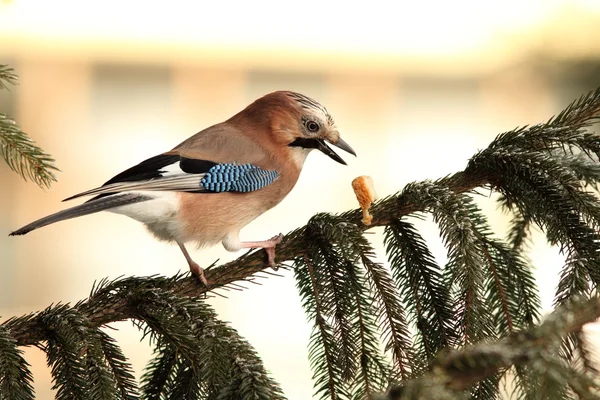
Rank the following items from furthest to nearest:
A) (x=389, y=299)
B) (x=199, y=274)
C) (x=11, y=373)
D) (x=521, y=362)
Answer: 1. (x=199, y=274)
2. (x=389, y=299)
3. (x=11, y=373)
4. (x=521, y=362)

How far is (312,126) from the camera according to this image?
5.12ft

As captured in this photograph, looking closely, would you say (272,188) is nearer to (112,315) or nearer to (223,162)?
(223,162)

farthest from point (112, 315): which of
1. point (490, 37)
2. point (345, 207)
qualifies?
point (490, 37)

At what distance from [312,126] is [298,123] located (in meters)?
0.03

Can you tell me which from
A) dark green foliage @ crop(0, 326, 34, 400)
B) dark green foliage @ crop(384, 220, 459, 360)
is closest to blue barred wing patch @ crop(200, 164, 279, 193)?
dark green foliage @ crop(384, 220, 459, 360)

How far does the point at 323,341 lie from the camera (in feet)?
3.46

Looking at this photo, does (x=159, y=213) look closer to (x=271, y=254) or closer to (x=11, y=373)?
(x=271, y=254)

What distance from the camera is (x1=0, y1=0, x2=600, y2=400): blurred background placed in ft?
13.4

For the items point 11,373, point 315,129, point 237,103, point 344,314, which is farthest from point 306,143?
point 237,103

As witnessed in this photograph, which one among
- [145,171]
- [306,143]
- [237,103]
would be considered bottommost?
[145,171]

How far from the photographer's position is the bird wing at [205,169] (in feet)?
4.45

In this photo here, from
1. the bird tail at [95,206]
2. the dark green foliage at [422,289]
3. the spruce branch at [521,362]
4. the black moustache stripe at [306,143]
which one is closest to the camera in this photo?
the spruce branch at [521,362]

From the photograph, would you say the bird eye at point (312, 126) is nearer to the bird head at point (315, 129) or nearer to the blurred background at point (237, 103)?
the bird head at point (315, 129)

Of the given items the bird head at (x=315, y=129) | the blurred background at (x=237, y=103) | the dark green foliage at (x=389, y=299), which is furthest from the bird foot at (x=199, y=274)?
the blurred background at (x=237, y=103)
